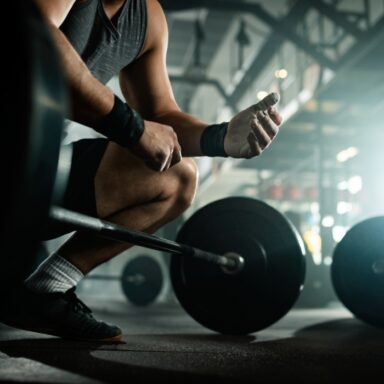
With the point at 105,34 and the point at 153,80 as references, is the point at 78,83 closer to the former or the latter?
the point at 105,34

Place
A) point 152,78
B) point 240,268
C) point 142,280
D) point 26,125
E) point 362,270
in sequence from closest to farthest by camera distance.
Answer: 1. point 26,125
2. point 152,78
3. point 240,268
4. point 362,270
5. point 142,280

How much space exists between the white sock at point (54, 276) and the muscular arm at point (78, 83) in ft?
1.53

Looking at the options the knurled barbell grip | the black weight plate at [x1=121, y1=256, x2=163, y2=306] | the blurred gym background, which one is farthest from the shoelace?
the black weight plate at [x1=121, y1=256, x2=163, y2=306]

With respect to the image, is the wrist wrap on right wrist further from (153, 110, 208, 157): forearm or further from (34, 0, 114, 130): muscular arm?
(153, 110, 208, 157): forearm

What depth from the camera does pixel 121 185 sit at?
4.42 ft

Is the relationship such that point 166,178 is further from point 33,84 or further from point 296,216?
point 296,216

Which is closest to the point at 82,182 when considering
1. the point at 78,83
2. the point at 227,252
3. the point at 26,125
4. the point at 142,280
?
the point at 78,83

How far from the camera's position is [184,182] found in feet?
4.76

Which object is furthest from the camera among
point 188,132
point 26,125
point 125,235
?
point 188,132

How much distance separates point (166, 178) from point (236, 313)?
0.56m

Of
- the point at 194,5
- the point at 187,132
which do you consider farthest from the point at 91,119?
the point at 194,5

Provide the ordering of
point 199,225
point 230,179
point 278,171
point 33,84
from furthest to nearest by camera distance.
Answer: point 230,179, point 278,171, point 199,225, point 33,84

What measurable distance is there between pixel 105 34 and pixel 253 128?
0.43 meters

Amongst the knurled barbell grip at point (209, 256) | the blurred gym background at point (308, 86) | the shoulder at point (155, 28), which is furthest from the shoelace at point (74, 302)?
the blurred gym background at point (308, 86)
